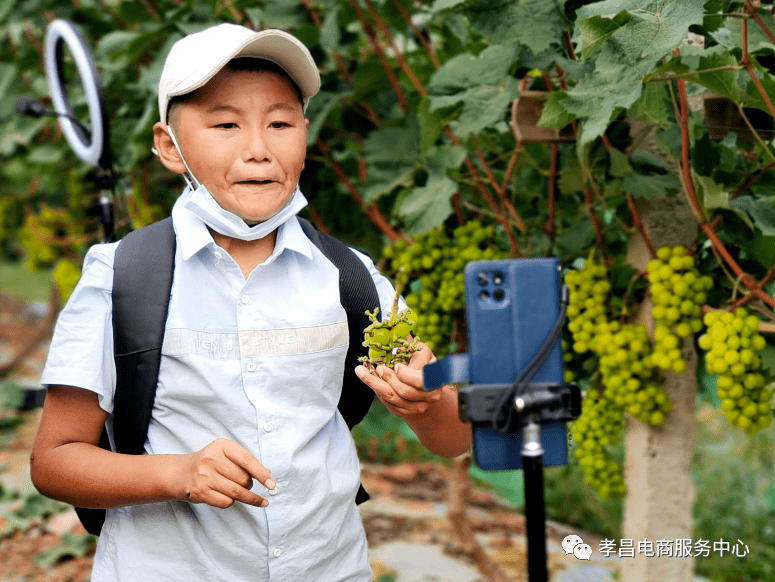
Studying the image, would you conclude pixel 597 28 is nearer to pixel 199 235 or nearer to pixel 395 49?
pixel 199 235

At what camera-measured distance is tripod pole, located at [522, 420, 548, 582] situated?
2.34 ft

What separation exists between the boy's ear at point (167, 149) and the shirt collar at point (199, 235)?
4 centimetres

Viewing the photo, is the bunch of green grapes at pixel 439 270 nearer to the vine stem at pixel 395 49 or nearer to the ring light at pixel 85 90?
the vine stem at pixel 395 49

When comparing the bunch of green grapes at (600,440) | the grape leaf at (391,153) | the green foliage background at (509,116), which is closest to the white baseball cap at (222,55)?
the green foliage background at (509,116)

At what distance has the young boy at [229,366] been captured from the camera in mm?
1003

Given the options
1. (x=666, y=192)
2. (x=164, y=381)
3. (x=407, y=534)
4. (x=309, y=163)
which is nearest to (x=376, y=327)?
(x=164, y=381)

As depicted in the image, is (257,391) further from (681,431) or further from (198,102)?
(681,431)

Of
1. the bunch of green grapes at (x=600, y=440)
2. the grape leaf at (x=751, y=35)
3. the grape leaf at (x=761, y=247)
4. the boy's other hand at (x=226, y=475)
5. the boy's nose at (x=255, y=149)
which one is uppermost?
the grape leaf at (x=751, y=35)

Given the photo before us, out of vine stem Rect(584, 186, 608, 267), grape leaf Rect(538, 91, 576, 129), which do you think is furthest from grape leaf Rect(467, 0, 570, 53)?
vine stem Rect(584, 186, 608, 267)

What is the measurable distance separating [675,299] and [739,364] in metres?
0.17

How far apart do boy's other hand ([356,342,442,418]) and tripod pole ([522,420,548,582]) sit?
0.22m

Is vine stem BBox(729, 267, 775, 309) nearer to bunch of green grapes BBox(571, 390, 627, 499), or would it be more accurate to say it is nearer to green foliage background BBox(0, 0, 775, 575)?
green foliage background BBox(0, 0, 775, 575)

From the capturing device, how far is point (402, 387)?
36.4 inches

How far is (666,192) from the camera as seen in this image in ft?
5.01
